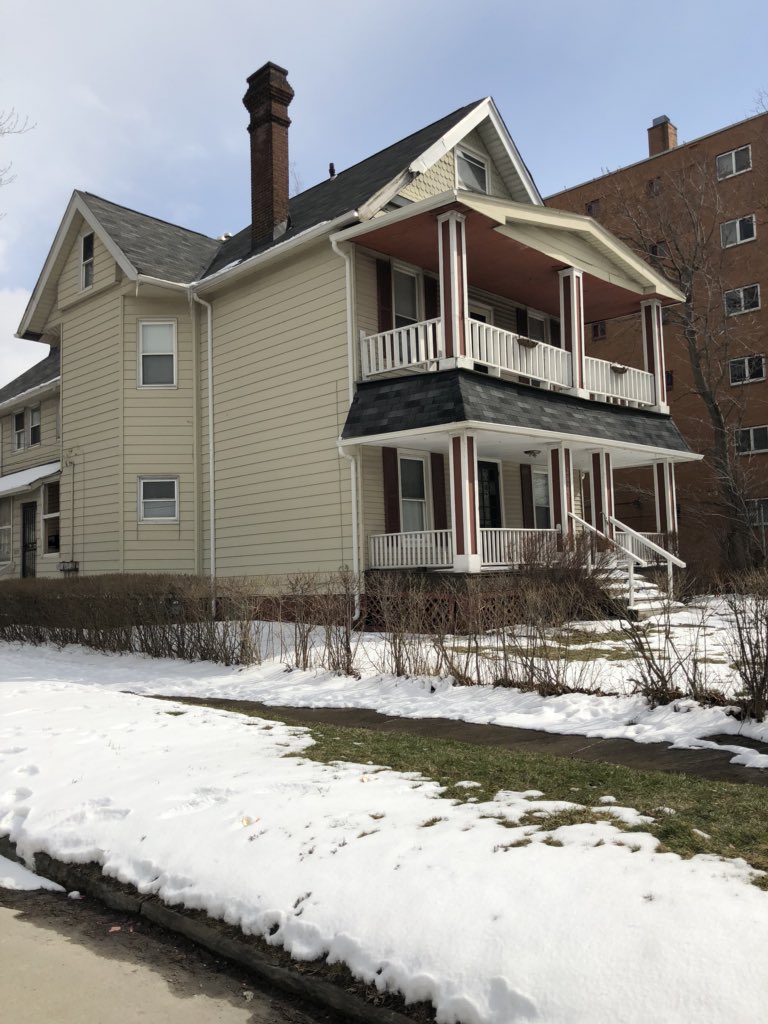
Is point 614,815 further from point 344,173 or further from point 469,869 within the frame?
point 344,173

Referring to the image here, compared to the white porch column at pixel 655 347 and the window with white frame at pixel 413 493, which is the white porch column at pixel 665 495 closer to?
the white porch column at pixel 655 347

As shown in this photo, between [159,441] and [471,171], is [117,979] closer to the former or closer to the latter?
[159,441]

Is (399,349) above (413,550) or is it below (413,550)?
above

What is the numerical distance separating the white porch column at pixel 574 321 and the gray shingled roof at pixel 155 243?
8480 mm

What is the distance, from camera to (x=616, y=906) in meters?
3.43

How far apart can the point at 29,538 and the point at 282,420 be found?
34.3ft

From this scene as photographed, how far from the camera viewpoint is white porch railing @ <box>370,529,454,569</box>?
15.2 metres

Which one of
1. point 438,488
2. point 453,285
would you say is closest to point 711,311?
point 438,488

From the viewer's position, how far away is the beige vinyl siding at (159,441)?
19297mm

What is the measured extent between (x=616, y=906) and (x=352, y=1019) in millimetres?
1135

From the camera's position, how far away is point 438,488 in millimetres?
17797

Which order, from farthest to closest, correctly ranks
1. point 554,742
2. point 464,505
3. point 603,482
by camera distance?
point 603,482 < point 464,505 < point 554,742

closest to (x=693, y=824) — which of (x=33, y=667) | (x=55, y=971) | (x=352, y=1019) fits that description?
(x=352, y=1019)

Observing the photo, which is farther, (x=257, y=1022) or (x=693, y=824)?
(x=693, y=824)
